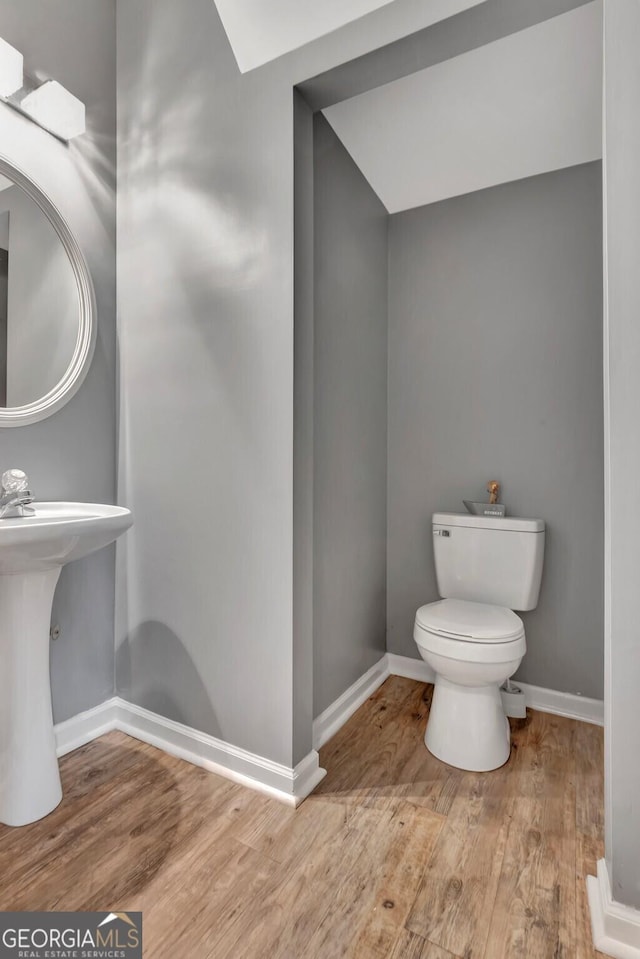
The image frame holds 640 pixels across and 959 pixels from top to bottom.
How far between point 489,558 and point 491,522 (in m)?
0.15

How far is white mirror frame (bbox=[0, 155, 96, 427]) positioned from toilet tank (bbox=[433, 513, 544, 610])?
151 centimetres

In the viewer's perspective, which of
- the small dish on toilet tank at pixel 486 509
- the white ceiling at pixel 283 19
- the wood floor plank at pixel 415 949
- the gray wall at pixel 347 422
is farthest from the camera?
the small dish on toilet tank at pixel 486 509

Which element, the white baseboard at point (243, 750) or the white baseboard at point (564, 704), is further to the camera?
the white baseboard at point (564, 704)

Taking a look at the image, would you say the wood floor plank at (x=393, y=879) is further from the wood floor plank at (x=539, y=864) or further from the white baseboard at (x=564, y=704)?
the white baseboard at (x=564, y=704)

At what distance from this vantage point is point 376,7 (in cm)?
127

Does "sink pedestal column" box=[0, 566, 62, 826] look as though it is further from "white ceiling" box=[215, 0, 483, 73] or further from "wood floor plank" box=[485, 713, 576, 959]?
"white ceiling" box=[215, 0, 483, 73]

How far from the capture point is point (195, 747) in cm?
166

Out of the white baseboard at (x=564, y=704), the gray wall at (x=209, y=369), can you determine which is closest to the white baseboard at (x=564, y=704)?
the white baseboard at (x=564, y=704)

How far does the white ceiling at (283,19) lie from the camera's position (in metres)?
1.26

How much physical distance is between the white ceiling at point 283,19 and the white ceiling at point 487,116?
37 centimetres

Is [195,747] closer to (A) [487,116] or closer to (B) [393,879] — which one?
(B) [393,879]

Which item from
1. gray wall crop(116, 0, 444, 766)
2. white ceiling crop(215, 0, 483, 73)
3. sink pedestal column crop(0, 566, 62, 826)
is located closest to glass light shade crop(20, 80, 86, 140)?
gray wall crop(116, 0, 444, 766)

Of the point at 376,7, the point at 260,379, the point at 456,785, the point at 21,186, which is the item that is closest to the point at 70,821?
the point at 456,785

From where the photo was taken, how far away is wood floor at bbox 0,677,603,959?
3.44 ft
